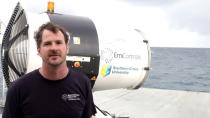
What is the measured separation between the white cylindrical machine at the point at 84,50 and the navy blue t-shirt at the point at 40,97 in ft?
→ 7.03

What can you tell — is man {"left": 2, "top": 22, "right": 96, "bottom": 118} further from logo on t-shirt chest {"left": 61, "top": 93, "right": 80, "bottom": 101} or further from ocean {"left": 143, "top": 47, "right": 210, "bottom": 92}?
ocean {"left": 143, "top": 47, "right": 210, "bottom": 92}

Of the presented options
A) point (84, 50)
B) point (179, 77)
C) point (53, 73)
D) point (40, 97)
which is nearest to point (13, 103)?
point (40, 97)

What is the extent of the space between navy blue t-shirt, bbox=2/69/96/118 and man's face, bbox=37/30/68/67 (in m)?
0.16

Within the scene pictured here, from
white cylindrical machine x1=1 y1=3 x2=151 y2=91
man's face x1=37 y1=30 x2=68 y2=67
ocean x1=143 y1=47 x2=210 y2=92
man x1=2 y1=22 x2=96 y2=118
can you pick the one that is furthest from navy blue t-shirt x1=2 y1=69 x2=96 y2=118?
ocean x1=143 y1=47 x2=210 y2=92

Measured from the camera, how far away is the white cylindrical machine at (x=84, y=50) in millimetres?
5600

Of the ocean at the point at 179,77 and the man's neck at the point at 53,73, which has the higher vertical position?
the man's neck at the point at 53,73

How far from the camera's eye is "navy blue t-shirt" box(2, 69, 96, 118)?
313 cm

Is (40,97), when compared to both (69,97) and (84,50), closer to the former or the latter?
(69,97)

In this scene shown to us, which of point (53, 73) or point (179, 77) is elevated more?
point (53, 73)

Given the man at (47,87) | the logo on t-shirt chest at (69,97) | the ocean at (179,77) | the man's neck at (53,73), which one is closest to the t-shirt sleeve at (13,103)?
the man at (47,87)

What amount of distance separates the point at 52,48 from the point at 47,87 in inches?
12.4

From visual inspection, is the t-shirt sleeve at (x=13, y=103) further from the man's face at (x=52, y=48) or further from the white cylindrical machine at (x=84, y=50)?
the white cylindrical machine at (x=84, y=50)

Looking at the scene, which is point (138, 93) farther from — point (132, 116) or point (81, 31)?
point (81, 31)

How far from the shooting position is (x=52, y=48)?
3.03 meters
